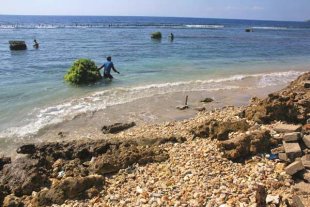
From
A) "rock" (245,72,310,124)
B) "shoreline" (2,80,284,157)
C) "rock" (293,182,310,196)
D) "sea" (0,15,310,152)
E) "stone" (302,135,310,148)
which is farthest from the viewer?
"sea" (0,15,310,152)

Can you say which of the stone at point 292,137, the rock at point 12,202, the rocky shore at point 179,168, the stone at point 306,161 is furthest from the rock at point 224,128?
the rock at point 12,202

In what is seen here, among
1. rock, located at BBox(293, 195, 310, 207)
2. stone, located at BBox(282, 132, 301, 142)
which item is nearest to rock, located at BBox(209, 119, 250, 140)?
stone, located at BBox(282, 132, 301, 142)

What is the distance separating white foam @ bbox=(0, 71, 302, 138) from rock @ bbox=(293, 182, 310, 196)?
9230 millimetres

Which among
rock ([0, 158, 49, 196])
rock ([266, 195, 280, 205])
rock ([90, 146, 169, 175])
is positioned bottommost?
rock ([0, 158, 49, 196])

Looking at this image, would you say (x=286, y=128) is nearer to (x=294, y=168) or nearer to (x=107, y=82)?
(x=294, y=168)

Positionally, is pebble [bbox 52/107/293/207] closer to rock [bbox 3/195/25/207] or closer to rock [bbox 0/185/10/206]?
rock [bbox 3/195/25/207]

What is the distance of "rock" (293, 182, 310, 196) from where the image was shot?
7.63 metres

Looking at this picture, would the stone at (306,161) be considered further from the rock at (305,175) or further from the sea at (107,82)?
the sea at (107,82)

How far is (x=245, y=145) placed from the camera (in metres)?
9.78

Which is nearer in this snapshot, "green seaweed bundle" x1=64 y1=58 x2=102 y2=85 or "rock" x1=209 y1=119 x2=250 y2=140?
"rock" x1=209 y1=119 x2=250 y2=140

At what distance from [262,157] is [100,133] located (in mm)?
6121

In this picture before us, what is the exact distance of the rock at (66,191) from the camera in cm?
818

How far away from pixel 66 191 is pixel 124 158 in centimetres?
187

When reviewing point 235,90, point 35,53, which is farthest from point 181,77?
point 35,53
